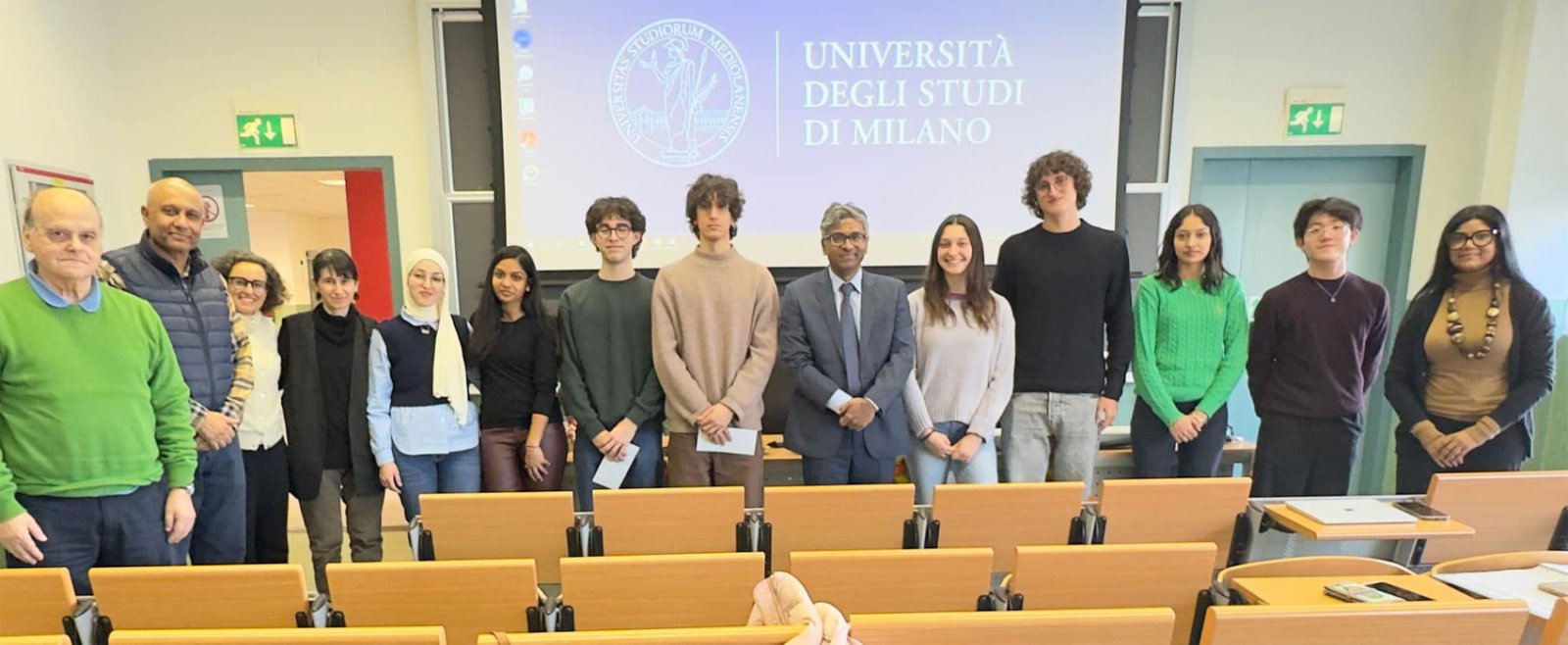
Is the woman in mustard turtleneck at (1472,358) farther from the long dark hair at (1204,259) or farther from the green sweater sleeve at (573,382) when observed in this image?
the green sweater sleeve at (573,382)

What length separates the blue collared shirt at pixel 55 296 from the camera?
1.82m

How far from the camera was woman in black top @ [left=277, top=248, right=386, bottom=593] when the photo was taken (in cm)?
255

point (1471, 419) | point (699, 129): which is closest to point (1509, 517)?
point (1471, 419)

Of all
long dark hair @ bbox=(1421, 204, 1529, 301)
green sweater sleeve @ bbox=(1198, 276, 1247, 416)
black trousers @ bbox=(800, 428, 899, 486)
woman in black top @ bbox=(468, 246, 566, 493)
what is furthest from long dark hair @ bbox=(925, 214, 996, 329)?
long dark hair @ bbox=(1421, 204, 1529, 301)

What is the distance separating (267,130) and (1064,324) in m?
4.62

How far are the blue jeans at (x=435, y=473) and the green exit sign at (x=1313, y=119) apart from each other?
506cm

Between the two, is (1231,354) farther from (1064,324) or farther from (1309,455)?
(1064,324)

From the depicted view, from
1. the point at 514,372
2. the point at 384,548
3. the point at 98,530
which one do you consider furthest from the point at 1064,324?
the point at 384,548

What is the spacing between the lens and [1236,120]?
14.0 feet

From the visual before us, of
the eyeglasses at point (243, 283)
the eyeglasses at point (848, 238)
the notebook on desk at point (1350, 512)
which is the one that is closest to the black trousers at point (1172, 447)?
the notebook on desk at point (1350, 512)

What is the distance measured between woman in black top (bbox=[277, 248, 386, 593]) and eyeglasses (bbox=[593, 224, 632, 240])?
96 centimetres

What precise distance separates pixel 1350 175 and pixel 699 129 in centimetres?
428

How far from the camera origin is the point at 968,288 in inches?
102

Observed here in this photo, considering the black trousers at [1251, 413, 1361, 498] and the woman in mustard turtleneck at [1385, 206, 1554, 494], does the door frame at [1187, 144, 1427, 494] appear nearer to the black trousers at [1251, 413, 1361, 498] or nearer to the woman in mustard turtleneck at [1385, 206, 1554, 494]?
the woman in mustard turtleneck at [1385, 206, 1554, 494]
